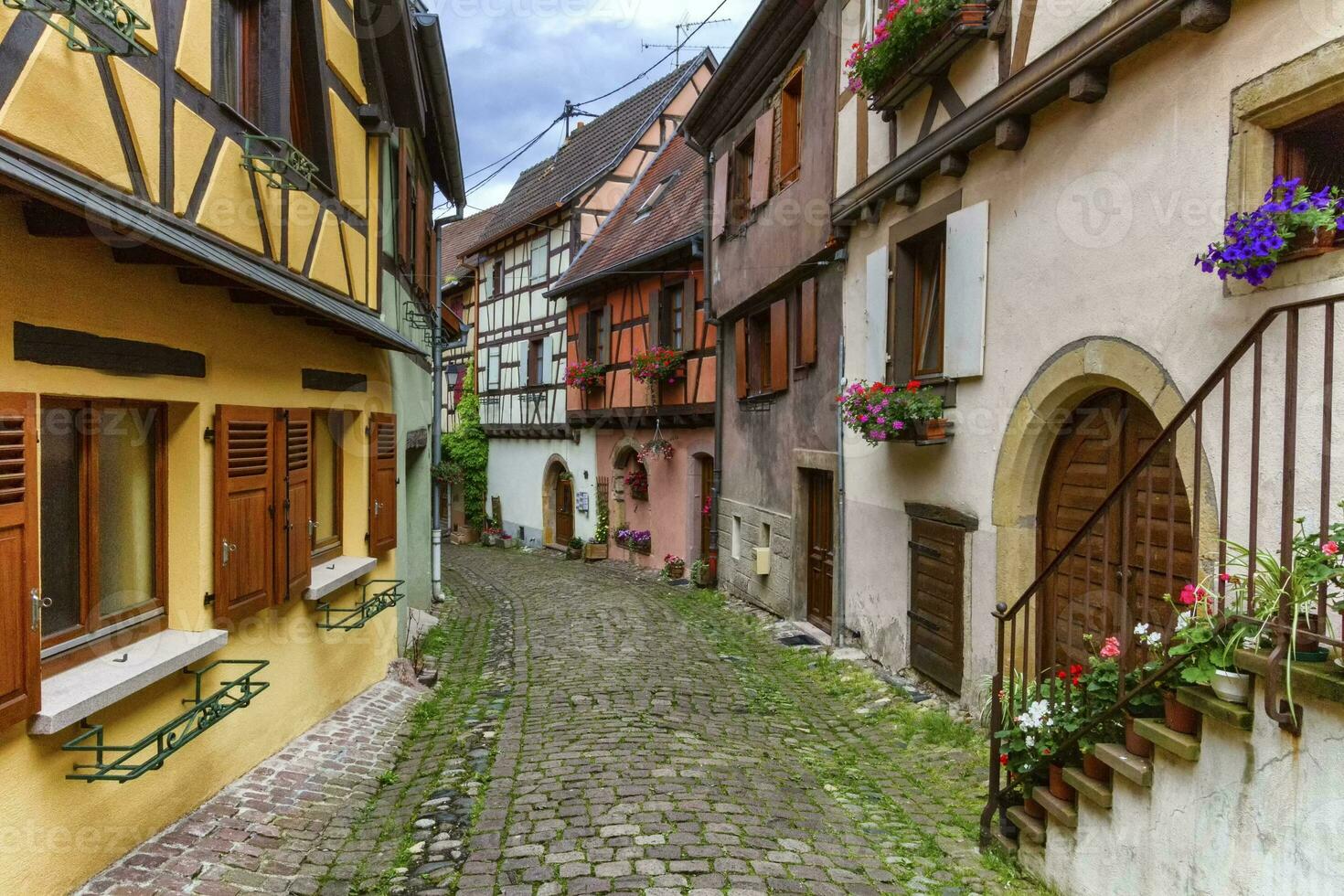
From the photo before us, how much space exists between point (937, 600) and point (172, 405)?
5139mm

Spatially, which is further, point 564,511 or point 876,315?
point 564,511

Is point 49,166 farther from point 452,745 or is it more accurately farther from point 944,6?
point 944,6

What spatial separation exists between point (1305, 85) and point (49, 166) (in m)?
4.70

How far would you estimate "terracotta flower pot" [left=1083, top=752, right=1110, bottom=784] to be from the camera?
136 inches

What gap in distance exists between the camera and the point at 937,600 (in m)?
6.62

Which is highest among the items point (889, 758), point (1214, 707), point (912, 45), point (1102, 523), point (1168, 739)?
point (912, 45)

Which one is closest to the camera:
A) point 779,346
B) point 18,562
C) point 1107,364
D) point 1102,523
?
point 18,562

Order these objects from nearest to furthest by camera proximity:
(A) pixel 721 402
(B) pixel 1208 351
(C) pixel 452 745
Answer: (B) pixel 1208 351, (C) pixel 452 745, (A) pixel 721 402

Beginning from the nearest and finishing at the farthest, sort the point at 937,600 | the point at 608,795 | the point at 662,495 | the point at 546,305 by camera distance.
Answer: the point at 608,795 → the point at 937,600 → the point at 662,495 → the point at 546,305

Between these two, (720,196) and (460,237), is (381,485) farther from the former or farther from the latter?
(460,237)

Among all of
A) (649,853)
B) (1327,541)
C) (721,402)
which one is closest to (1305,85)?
(1327,541)

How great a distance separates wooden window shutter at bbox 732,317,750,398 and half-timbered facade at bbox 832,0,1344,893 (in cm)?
429

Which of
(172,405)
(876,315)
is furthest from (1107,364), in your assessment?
(172,405)

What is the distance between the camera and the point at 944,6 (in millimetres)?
5668
